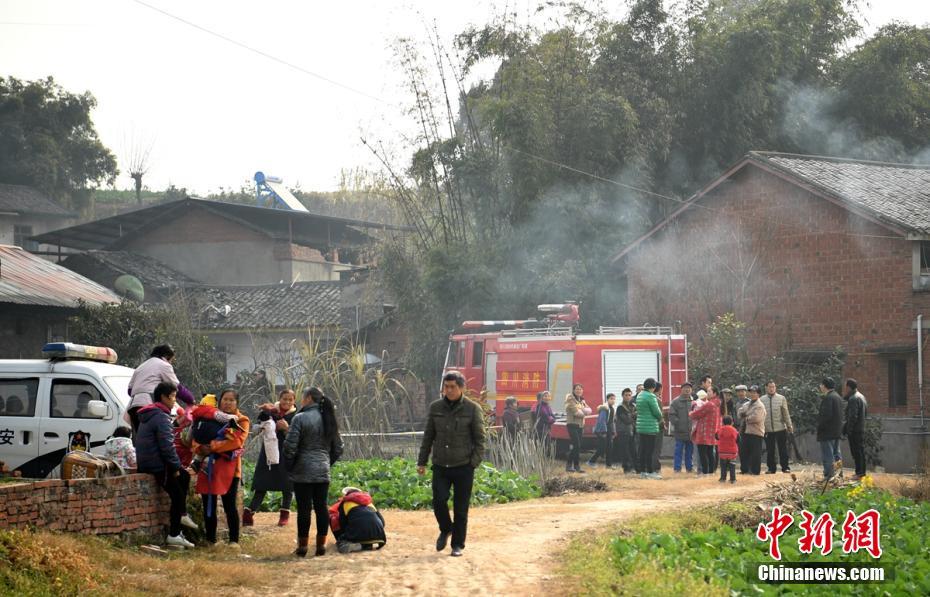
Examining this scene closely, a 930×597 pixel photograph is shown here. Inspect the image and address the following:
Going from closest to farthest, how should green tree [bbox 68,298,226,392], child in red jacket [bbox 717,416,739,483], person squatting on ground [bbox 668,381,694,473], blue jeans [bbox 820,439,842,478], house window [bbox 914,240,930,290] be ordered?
blue jeans [bbox 820,439,842,478], child in red jacket [bbox 717,416,739,483], person squatting on ground [bbox 668,381,694,473], green tree [bbox 68,298,226,392], house window [bbox 914,240,930,290]

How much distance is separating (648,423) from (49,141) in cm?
4346

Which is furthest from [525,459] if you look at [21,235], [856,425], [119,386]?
[21,235]

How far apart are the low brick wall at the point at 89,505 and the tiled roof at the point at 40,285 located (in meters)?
15.0

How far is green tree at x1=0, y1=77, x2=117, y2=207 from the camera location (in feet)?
173

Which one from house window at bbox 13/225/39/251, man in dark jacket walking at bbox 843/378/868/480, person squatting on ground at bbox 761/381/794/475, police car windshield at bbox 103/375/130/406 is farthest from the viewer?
A: house window at bbox 13/225/39/251

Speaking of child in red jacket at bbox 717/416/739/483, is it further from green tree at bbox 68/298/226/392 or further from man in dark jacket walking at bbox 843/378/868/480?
green tree at bbox 68/298/226/392

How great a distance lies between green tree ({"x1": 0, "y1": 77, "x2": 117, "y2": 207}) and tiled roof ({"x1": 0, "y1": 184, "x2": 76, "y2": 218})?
133 cm

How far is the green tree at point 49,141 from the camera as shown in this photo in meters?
52.7

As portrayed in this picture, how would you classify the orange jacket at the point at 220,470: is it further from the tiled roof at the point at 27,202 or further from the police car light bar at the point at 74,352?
the tiled roof at the point at 27,202

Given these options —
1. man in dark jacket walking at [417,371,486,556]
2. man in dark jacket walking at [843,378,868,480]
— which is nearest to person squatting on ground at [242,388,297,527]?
man in dark jacket walking at [417,371,486,556]

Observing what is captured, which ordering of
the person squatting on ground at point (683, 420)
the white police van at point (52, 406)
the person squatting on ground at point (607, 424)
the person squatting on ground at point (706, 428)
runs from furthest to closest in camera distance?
the person squatting on ground at point (607, 424)
the person squatting on ground at point (683, 420)
the person squatting on ground at point (706, 428)
the white police van at point (52, 406)

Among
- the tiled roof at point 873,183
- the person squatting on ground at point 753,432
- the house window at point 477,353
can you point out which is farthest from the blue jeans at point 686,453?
the tiled roof at point 873,183

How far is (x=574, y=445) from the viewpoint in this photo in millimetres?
19562

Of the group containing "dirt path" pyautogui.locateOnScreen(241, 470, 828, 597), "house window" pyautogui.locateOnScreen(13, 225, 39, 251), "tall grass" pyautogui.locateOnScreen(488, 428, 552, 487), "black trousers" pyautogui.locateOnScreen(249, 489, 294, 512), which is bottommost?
"dirt path" pyautogui.locateOnScreen(241, 470, 828, 597)
